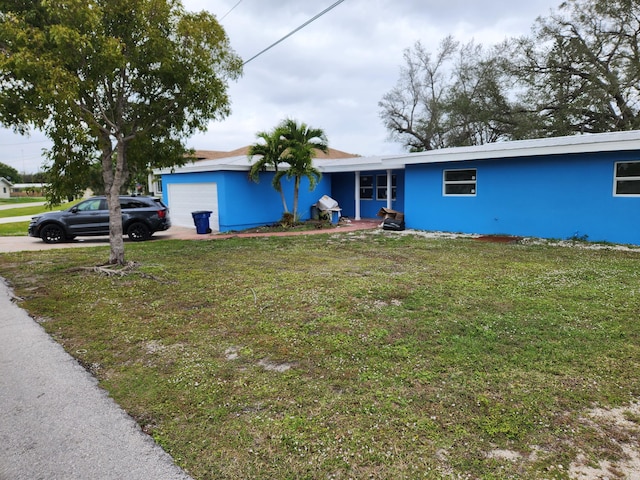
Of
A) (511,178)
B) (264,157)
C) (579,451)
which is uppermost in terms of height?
(264,157)

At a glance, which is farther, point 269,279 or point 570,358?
point 269,279

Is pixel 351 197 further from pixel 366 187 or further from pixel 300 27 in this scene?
pixel 300 27

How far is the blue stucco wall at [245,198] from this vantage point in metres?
16.2

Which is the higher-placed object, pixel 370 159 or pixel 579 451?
pixel 370 159

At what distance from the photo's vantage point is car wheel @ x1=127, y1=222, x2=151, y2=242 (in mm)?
14316

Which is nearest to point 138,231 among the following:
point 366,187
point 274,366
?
point 366,187

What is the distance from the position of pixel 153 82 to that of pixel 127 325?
18.6 ft

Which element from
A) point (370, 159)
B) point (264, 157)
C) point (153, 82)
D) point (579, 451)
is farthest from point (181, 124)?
point (370, 159)

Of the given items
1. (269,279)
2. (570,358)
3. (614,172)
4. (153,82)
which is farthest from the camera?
(614,172)

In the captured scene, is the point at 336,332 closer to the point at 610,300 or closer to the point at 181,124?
the point at 610,300

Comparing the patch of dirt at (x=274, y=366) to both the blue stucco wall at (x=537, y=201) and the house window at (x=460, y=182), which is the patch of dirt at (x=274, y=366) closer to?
the blue stucco wall at (x=537, y=201)

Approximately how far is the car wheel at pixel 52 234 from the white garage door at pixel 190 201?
5203 mm

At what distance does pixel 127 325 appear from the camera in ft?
17.2

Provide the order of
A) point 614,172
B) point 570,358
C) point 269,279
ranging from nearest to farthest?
point 570,358, point 269,279, point 614,172
